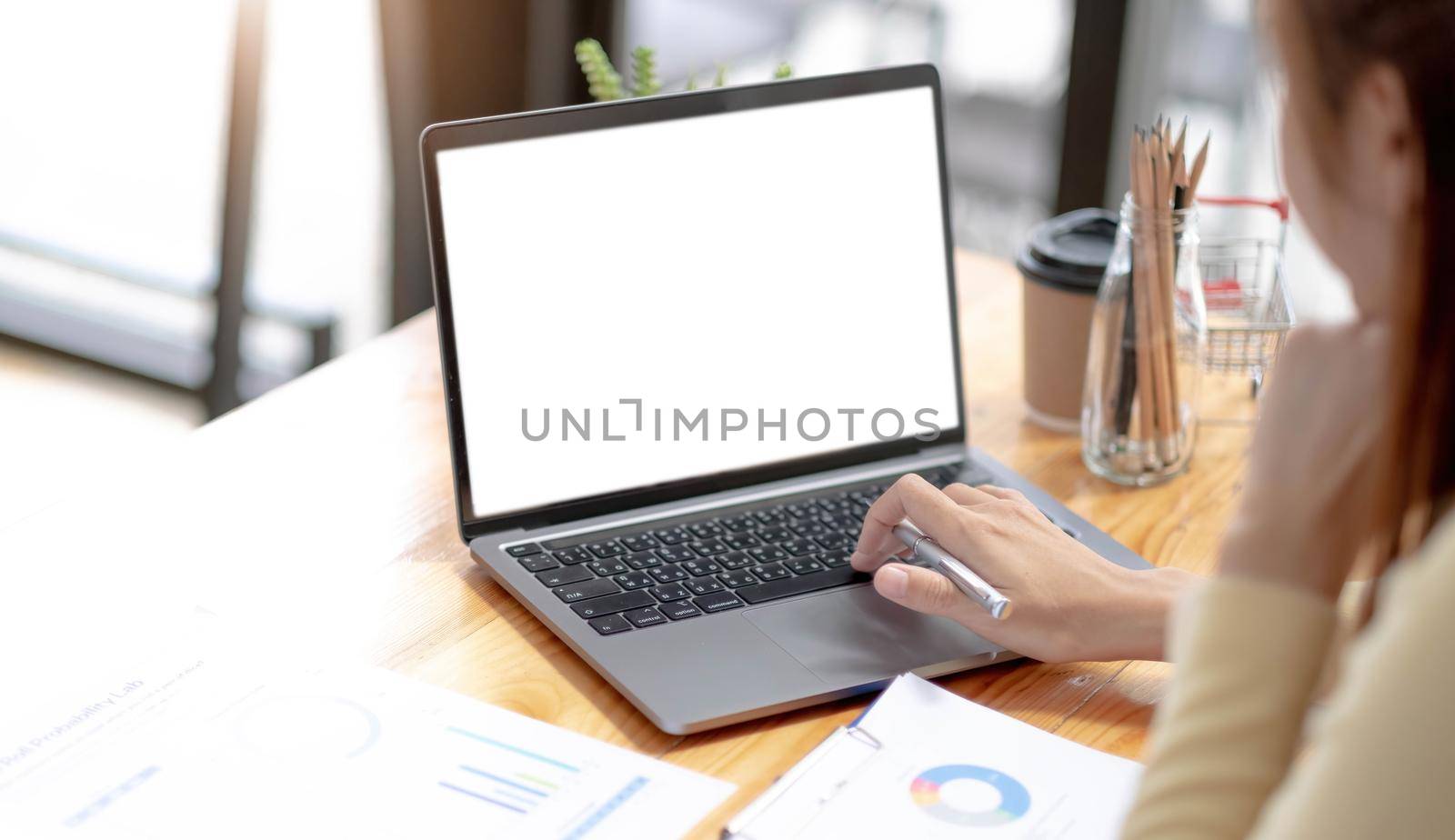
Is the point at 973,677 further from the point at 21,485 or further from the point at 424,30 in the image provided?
the point at 21,485

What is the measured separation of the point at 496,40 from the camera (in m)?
2.65

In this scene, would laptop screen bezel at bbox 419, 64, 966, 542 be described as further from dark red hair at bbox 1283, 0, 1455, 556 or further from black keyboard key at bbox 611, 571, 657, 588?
dark red hair at bbox 1283, 0, 1455, 556

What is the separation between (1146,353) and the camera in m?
1.12

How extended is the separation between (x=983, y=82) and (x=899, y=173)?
1.52 meters

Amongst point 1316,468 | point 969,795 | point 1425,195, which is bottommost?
point 969,795

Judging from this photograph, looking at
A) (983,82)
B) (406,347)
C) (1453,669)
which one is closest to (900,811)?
(1453,669)

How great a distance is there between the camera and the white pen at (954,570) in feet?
2.78

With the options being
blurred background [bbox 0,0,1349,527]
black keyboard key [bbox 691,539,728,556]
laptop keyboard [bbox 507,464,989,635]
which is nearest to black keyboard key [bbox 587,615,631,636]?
laptop keyboard [bbox 507,464,989,635]

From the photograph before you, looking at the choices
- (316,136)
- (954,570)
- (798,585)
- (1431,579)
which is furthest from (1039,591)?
(316,136)

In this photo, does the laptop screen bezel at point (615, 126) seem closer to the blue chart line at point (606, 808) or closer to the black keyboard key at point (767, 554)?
the black keyboard key at point (767, 554)

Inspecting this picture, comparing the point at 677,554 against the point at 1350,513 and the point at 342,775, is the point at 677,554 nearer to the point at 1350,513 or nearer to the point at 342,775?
the point at 342,775

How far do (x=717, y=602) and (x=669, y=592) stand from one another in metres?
0.03

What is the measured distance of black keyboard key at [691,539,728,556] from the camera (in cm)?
97

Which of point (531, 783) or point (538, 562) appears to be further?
point (538, 562)
